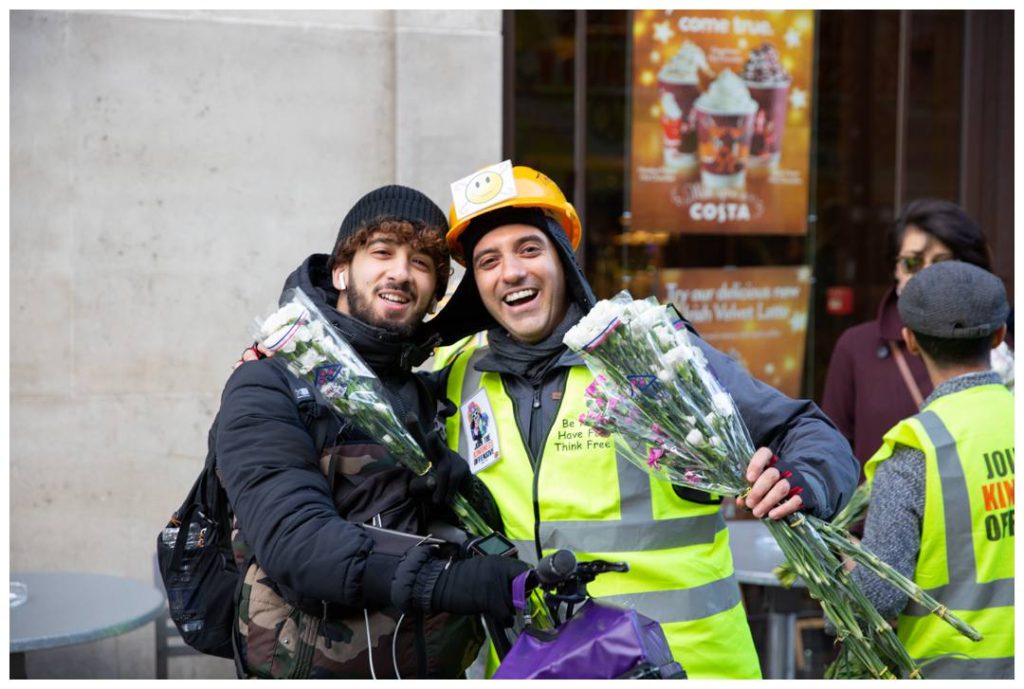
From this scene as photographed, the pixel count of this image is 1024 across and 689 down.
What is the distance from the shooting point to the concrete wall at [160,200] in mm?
4672

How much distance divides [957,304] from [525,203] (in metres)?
1.03

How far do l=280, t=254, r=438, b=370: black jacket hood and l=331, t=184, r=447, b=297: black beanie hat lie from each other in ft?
0.38

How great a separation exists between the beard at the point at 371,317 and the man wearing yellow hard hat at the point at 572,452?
19 centimetres

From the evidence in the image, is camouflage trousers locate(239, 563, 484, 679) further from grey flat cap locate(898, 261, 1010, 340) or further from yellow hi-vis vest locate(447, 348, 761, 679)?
grey flat cap locate(898, 261, 1010, 340)

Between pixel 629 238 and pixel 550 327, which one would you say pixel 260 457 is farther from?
pixel 629 238

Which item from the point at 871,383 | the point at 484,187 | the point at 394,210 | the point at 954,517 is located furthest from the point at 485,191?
the point at 871,383

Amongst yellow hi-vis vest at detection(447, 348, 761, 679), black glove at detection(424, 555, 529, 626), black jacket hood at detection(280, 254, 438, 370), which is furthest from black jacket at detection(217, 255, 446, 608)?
yellow hi-vis vest at detection(447, 348, 761, 679)

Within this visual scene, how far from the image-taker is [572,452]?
99.3 inches

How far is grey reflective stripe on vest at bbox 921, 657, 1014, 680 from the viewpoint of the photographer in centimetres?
263

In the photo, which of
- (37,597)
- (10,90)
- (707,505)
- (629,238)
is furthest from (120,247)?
(707,505)

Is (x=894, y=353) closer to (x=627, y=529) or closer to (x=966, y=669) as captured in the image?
(x=966, y=669)

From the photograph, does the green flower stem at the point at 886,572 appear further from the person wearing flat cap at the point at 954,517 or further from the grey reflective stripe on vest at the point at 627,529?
the grey reflective stripe on vest at the point at 627,529

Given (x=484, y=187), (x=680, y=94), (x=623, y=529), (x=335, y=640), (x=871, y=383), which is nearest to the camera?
(x=335, y=640)

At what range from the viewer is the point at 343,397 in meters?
2.36
